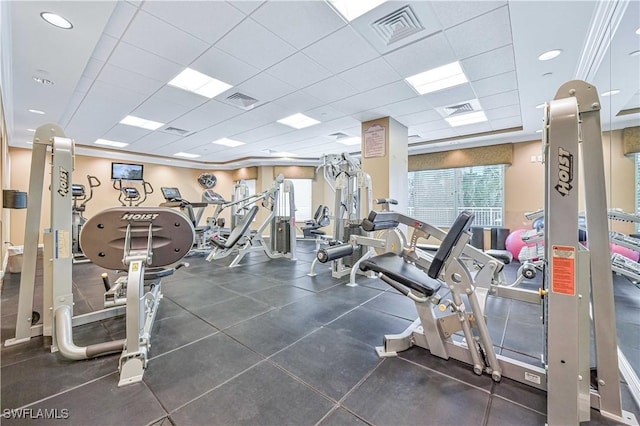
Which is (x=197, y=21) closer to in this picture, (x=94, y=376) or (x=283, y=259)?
(x=94, y=376)

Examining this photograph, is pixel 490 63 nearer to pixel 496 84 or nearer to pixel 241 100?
pixel 496 84

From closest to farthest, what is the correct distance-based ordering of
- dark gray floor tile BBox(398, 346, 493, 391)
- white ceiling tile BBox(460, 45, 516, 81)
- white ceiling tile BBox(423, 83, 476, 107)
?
dark gray floor tile BBox(398, 346, 493, 391) < white ceiling tile BBox(460, 45, 516, 81) < white ceiling tile BBox(423, 83, 476, 107)

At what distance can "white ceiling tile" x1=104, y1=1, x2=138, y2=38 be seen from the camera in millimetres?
2227

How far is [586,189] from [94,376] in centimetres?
303

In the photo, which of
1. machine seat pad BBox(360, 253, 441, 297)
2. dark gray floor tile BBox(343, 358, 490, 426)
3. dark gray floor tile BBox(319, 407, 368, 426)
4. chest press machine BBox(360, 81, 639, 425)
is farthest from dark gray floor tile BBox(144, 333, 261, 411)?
chest press machine BBox(360, 81, 639, 425)

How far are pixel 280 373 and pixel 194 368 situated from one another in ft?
1.90

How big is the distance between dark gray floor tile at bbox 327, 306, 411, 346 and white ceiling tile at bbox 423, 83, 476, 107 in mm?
3239

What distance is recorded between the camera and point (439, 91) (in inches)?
150

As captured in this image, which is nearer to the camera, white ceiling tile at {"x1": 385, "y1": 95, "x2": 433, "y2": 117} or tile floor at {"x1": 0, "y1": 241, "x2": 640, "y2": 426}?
tile floor at {"x1": 0, "y1": 241, "x2": 640, "y2": 426}

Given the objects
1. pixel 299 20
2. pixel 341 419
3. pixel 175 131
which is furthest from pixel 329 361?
pixel 175 131

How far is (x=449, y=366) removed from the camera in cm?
177

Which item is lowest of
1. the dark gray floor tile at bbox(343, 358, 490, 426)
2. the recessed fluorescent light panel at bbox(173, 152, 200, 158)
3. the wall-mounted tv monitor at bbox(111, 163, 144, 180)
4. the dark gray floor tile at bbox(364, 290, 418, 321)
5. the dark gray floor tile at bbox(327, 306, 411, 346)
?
the dark gray floor tile at bbox(343, 358, 490, 426)

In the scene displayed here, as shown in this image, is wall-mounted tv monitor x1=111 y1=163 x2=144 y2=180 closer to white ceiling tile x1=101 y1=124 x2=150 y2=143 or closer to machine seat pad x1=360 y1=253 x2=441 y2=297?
white ceiling tile x1=101 y1=124 x2=150 y2=143

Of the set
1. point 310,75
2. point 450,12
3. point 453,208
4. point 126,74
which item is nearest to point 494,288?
point 450,12
